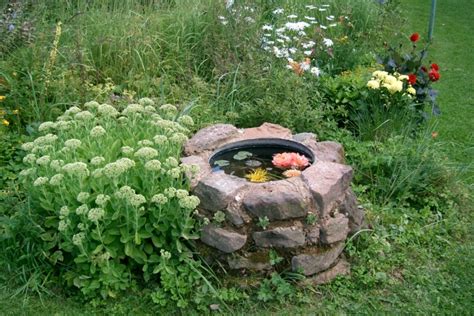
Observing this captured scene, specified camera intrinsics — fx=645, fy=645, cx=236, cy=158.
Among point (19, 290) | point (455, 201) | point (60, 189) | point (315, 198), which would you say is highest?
point (60, 189)

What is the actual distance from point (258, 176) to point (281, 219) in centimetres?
52

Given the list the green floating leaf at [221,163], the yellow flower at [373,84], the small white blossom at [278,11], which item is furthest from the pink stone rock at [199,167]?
the small white blossom at [278,11]

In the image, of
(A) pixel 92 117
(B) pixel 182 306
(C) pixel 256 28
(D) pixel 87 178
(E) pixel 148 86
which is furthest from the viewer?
(C) pixel 256 28

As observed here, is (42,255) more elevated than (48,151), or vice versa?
(48,151)

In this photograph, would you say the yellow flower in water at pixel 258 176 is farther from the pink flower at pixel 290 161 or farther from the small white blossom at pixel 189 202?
the small white blossom at pixel 189 202

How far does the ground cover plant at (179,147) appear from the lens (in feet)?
13.0

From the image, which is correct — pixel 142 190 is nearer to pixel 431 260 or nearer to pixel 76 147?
pixel 76 147

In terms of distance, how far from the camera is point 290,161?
4434 mm

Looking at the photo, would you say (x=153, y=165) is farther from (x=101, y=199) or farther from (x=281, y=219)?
(x=281, y=219)

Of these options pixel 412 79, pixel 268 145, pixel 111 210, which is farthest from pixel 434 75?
pixel 111 210

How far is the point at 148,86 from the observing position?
584 centimetres

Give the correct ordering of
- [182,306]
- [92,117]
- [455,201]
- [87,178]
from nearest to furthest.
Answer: [182,306] → [87,178] → [92,117] → [455,201]

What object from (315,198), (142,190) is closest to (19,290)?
(142,190)

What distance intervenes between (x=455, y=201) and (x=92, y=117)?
286 cm
